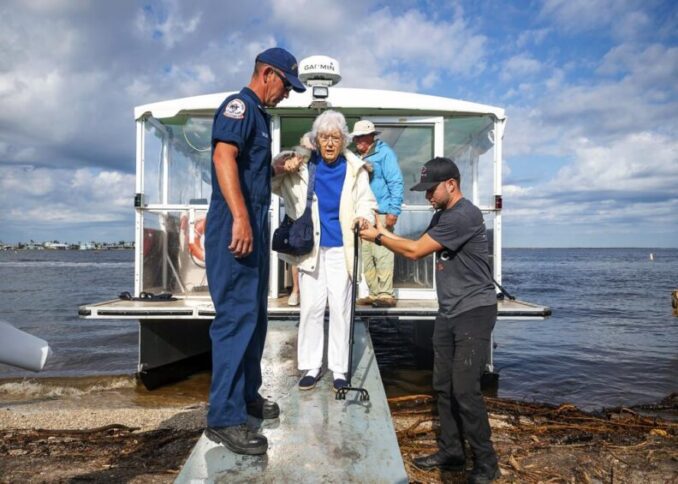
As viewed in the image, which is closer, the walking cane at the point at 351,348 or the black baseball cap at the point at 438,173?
the walking cane at the point at 351,348

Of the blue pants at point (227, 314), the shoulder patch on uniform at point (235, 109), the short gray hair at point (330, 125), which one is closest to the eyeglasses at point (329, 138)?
the short gray hair at point (330, 125)

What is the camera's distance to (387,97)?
6.18 meters

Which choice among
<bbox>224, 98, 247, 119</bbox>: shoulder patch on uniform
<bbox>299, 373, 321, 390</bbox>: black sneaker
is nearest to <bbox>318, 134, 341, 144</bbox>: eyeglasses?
<bbox>224, 98, 247, 119</bbox>: shoulder patch on uniform

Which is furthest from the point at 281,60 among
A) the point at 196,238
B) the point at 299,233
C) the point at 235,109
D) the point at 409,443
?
the point at 196,238

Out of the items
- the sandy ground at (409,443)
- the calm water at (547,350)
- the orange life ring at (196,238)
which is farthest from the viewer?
the calm water at (547,350)

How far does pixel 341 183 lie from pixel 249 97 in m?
1.11

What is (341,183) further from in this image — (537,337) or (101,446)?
(537,337)

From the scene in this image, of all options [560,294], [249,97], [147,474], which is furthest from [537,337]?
[560,294]

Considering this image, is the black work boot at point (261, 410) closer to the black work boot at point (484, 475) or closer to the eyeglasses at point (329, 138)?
Answer: the black work boot at point (484, 475)

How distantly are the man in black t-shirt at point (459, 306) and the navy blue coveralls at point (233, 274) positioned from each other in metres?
1.09

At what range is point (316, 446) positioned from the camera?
101 inches

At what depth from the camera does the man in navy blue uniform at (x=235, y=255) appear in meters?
2.43

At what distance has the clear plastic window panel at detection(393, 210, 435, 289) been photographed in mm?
6504

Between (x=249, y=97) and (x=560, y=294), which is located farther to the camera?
(x=560, y=294)
